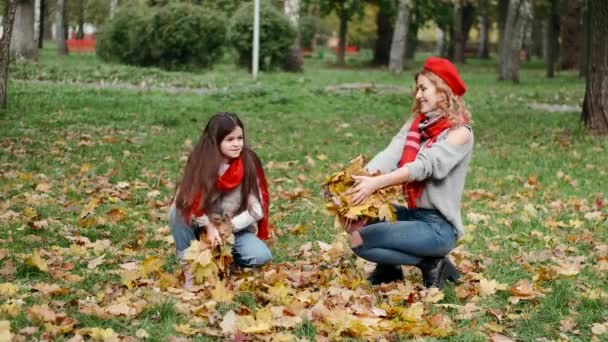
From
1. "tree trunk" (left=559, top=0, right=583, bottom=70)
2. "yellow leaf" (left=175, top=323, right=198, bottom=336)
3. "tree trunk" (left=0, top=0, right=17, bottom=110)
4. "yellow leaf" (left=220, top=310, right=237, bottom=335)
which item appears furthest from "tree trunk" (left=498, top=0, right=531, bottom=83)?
"yellow leaf" (left=175, top=323, right=198, bottom=336)

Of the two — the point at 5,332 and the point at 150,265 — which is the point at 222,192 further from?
the point at 5,332

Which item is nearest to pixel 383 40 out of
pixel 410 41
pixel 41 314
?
pixel 410 41

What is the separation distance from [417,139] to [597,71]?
853 cm

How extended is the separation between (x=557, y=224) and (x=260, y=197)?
10.3ft

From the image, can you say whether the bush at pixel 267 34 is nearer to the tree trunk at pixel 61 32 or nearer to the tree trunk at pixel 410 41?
the tree trunk at pixel 61 32

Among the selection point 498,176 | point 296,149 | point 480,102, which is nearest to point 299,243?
point 498,176

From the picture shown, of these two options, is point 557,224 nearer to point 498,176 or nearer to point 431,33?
point 498,176

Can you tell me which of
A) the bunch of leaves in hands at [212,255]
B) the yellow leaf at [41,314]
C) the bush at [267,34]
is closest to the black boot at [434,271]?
the bunch of leaves in hands at [212,255]

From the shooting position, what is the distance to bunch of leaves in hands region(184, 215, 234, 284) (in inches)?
202

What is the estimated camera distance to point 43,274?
547cm

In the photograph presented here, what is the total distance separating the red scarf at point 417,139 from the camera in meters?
5.11

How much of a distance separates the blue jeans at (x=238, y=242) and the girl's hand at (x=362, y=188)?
827 millimetres

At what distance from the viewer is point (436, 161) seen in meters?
4.95

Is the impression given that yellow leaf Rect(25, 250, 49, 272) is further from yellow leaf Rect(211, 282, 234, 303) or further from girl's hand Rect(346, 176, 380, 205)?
girl's hand Rect(346, 176, 380, 205)
